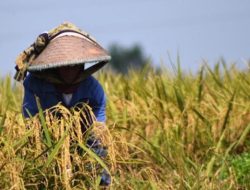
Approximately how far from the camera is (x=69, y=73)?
13.4ft

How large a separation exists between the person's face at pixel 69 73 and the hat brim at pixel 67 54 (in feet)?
0.32

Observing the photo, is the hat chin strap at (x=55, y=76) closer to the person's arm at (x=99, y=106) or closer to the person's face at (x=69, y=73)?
the person's face at (x=69, y=73)

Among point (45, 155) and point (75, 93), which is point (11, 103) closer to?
point (75, 93)

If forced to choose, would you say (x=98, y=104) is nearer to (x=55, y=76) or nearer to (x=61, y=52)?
(x=55, y=76)

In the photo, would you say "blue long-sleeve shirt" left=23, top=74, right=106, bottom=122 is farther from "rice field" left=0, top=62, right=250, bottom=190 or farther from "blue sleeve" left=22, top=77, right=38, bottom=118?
"rice field" left=0, top=62, right=250, bottom=190

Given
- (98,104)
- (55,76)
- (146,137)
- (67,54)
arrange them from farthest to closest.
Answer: (146,137), (98,104), (55,76), (67,54)

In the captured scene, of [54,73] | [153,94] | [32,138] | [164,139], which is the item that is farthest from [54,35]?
[153,94]

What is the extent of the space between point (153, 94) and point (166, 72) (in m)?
0.36

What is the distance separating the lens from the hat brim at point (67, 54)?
3980 millimetres

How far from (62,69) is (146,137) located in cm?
134

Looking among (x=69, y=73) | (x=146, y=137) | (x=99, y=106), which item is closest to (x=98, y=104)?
(x=99, y=106)

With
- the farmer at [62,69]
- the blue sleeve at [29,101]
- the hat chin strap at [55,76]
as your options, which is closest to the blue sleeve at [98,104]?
the farmer at [62,69]

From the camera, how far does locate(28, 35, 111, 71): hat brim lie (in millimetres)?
3980

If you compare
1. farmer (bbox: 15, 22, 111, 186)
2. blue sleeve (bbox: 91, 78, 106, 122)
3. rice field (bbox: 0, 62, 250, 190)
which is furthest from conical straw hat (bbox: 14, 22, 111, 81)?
rice field (bbox: 0, 62, 250, 190)
